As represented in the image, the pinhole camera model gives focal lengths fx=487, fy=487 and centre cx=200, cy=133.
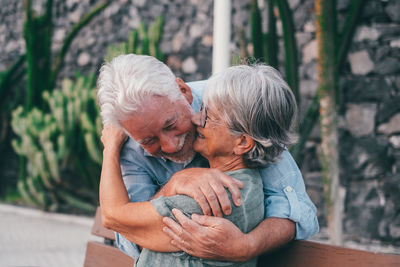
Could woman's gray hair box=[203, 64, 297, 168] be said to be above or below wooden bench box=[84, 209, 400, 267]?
above

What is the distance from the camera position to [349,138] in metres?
4.20

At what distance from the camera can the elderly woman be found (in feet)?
4.95

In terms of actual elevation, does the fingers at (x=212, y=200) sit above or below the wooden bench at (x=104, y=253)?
above

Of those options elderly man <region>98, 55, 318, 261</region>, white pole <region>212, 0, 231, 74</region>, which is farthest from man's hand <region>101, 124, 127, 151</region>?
white pole <region>212, 0, 231, 74</region>

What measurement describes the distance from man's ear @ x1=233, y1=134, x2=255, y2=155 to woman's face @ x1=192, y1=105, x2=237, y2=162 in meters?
0.01

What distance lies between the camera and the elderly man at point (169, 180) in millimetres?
1458

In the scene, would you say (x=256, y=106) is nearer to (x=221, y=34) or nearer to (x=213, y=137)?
(x=213, y=137)

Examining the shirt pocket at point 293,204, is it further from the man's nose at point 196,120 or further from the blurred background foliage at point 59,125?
the blurred background foliage at point 59,125

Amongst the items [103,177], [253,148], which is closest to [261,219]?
[253,148]

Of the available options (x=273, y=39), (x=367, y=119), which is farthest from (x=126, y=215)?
(x=367, y=119)

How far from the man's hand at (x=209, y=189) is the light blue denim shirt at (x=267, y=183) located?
197 millimetres

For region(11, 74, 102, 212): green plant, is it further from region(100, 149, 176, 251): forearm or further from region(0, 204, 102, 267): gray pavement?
region(100, 149, 176, 251): forearm

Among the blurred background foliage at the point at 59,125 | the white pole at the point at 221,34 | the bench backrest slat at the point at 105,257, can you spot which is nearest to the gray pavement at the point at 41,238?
the blurred background foliage at the point at 59,125

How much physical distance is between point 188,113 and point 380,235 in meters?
2.94
